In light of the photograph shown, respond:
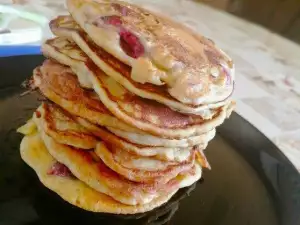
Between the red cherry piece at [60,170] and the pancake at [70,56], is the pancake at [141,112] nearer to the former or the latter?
the pancake at [70,56]

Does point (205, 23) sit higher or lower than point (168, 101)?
lower

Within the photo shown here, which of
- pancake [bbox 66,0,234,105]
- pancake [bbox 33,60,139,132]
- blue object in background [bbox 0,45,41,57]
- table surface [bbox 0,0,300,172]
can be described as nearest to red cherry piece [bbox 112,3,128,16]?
pancake [bbox 66,0,234,105]

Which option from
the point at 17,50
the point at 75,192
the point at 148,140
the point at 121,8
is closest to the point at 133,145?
the point at 148,140

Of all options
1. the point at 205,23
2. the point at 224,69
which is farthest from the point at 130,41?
the point at 205,23

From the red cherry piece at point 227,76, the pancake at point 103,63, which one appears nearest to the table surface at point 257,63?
the red cherry piece at point 227,76

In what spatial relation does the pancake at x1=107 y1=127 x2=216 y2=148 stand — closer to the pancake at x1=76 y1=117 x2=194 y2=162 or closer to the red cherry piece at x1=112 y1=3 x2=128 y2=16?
the pancake at x1=76 y1=117 x2=194 y2=162

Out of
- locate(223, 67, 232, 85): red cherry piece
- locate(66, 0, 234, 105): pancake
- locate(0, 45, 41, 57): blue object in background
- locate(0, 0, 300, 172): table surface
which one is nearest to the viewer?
locate(66, 0, 234, 105): pancake

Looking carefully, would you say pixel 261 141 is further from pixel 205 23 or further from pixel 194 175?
pixel 205 23
